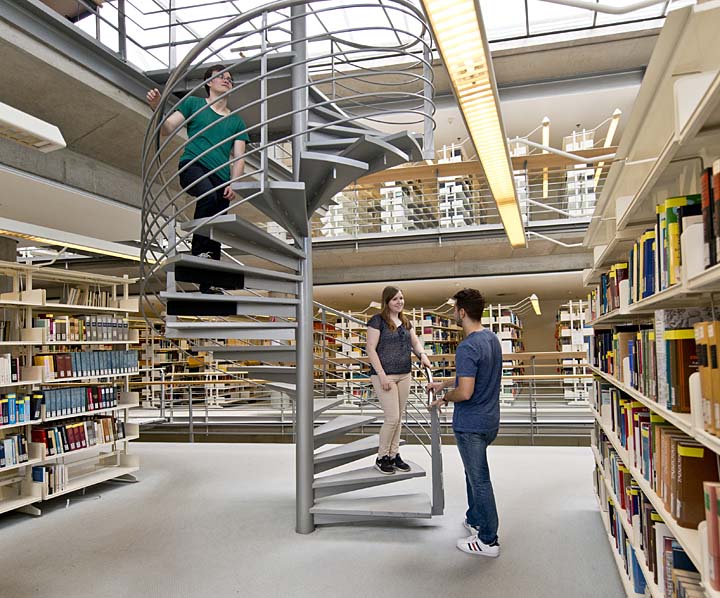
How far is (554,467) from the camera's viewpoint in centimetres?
551

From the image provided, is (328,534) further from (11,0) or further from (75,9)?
(75,9)

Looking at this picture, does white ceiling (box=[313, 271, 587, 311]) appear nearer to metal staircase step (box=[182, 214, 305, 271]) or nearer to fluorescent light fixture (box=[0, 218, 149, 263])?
fluorescent light fixture (box=[0, 218, 149, 263])

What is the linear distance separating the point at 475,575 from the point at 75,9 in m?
5.50

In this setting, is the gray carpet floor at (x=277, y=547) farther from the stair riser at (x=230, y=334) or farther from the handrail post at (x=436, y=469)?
the stair riser at (x=230, y=334)

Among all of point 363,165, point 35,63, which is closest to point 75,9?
point 35,63

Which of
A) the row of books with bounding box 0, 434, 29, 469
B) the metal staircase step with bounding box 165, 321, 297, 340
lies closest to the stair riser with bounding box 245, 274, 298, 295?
the metal staircase step with bounding box 165, 321, 297, 340

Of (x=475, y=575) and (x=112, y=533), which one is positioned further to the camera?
(x=112, y=533)

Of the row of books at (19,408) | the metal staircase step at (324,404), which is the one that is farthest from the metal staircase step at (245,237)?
the row of books at (19,408)

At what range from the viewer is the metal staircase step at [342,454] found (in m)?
4.05

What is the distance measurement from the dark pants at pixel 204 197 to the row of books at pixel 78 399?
2022 millimetres

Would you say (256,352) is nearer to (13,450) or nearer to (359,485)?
(359,485)

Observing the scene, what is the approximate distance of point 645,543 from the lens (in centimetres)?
219

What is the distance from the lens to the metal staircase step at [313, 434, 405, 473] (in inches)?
160

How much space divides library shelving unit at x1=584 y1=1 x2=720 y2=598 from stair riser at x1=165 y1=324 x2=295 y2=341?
2089 mm
